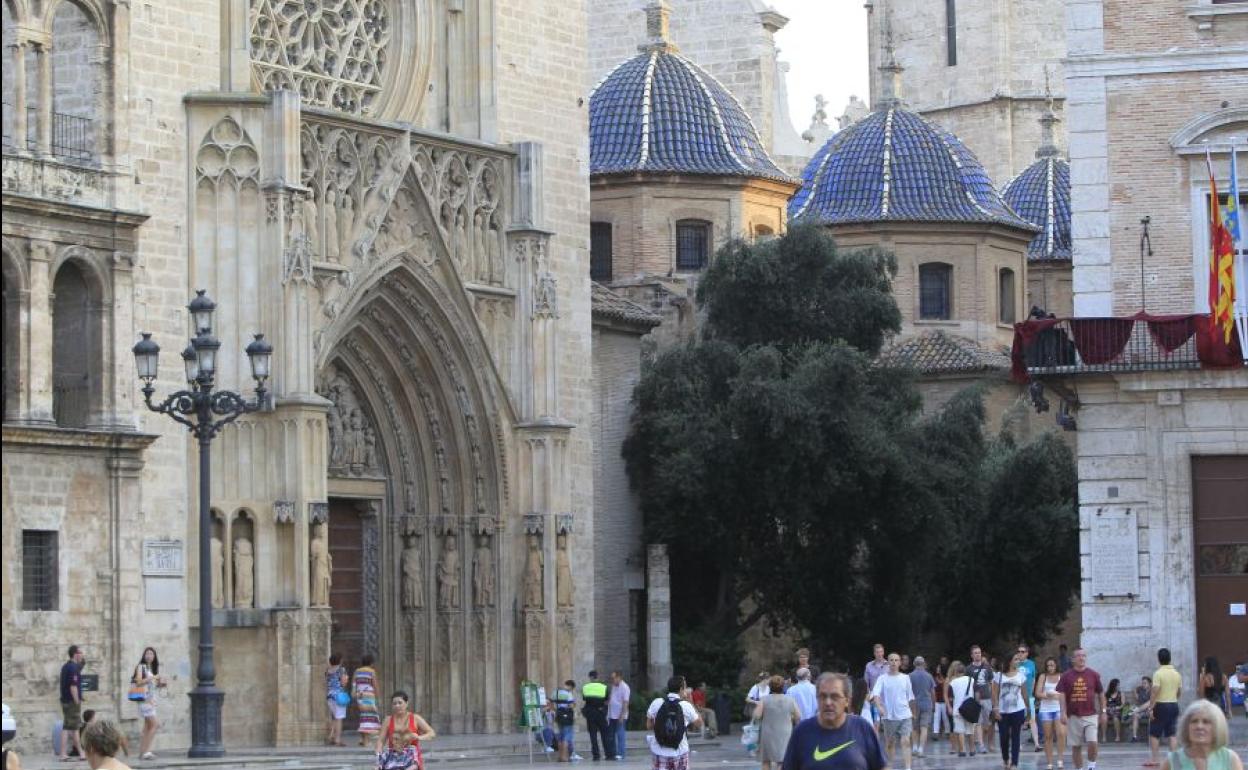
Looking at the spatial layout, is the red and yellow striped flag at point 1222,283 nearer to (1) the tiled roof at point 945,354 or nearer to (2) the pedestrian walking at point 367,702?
(2) the pedestrian walking at point 367,702

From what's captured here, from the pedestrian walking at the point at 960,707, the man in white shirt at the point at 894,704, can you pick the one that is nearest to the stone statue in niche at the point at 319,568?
the pedestrian walking at the point at 960,707

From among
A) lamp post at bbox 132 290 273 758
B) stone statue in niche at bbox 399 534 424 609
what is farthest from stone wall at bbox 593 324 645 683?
lamp post at bbox 132 290 273 758

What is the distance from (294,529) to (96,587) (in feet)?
10.5

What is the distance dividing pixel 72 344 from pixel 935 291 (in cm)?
2611

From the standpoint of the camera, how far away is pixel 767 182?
177 ft

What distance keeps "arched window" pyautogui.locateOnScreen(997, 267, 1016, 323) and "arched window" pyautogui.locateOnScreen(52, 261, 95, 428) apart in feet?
90.0

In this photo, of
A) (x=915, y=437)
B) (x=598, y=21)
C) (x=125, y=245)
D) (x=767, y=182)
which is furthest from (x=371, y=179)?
(x=598, y=21)

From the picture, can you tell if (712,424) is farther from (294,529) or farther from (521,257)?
(294,529)

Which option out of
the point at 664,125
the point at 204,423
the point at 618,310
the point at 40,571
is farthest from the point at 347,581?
the point at 664,125

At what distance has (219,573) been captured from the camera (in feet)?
118

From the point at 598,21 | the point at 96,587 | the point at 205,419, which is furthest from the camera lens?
the point at 598,21

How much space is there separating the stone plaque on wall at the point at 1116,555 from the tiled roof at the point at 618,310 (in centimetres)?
1364

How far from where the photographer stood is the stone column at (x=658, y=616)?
4538cm

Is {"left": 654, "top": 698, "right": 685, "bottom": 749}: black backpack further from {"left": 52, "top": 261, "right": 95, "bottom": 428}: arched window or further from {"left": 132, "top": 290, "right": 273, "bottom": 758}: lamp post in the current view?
{"left": 52, "top": 261, "right": 95, "bottom": 428}: arched window
